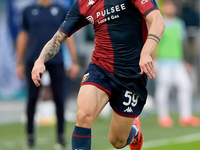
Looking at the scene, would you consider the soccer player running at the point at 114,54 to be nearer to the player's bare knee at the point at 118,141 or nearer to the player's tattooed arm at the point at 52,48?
the player's tattooed arm at the point at 52,48

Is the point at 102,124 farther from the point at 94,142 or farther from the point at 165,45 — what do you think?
the point at 94,142

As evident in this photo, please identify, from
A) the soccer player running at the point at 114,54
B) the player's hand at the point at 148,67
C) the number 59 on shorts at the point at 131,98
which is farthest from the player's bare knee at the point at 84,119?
the player's hand at the point at 148,67

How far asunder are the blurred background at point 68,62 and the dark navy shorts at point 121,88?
443 cm

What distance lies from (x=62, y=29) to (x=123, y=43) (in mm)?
718

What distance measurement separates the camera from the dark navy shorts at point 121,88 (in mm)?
5491

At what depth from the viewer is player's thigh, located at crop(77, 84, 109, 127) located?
5.13 metres

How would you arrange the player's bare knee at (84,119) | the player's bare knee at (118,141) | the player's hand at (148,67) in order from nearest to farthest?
the player's hand at (148,67) → the player's bare knee at (84,119) → the player's bare knee at (118,141)

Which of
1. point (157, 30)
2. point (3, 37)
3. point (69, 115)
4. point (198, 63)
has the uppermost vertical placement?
point (157, 30)

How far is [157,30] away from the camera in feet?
16.3

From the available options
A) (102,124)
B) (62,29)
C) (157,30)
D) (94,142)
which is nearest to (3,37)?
(102,124)

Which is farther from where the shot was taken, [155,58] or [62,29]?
[155,58]

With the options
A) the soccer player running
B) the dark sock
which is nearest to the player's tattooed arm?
the soccer player running

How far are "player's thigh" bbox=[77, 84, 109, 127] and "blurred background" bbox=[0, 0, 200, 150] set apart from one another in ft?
16.1

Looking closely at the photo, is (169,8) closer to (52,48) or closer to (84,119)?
(52,48)
